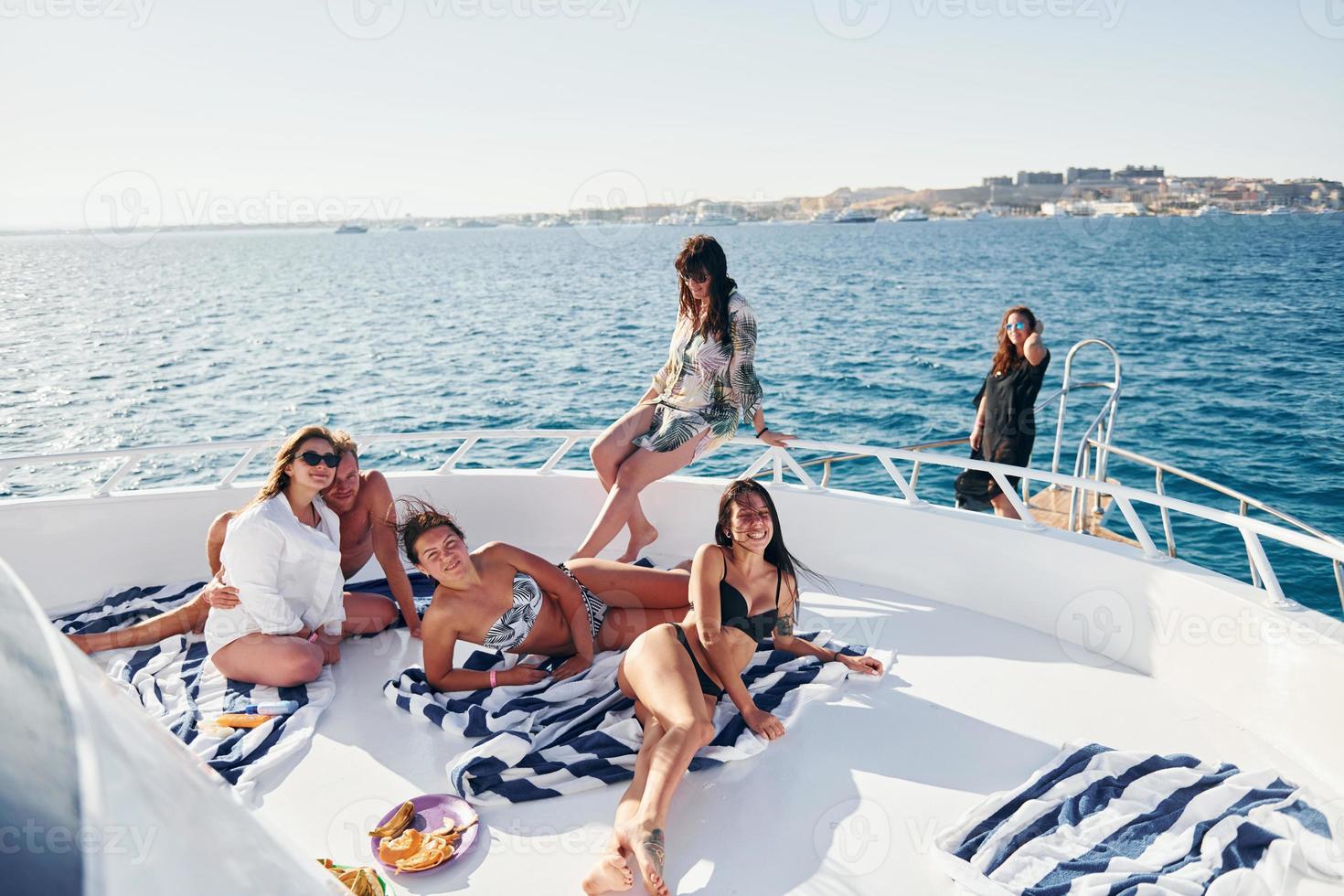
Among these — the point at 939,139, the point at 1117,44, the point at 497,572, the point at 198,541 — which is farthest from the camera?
the point at 939,139

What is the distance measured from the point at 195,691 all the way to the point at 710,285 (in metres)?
2.57

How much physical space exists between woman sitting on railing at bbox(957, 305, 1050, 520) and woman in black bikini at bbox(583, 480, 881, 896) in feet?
5.95

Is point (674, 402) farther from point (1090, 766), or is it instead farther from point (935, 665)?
point (1090, 766)

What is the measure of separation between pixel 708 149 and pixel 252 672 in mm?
32203

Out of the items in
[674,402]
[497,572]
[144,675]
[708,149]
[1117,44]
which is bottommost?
[144,675]

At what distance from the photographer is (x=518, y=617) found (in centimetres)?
345

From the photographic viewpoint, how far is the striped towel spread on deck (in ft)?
10.0

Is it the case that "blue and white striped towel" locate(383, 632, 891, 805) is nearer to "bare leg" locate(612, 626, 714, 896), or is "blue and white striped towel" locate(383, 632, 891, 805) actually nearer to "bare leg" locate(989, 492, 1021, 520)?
"bare leg" locate(612, 626, 714, 896)

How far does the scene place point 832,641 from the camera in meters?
3.75

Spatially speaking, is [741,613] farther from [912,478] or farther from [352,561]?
[352,561]

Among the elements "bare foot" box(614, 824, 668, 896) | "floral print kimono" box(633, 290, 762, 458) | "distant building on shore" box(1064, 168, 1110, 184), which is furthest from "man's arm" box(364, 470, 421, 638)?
"distant building on shore" box(1064, 168, 1110, 184)

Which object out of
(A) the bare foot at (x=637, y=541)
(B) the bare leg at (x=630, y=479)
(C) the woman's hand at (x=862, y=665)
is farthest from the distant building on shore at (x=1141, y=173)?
(C) the woman's hand at (x=862, y=665)

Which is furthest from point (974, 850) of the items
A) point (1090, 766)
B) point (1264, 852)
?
point (1264, 852)

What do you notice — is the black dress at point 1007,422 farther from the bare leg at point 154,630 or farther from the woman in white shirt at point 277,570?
the bare leg at point 154,630
